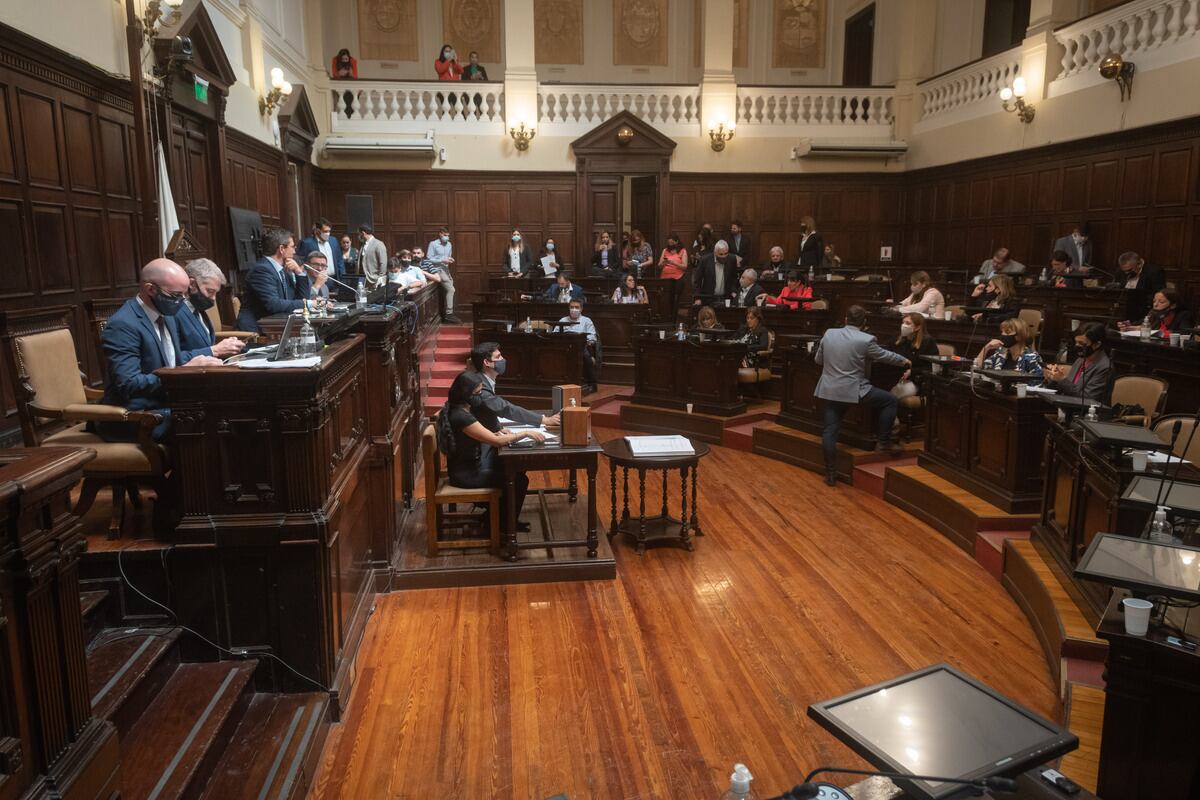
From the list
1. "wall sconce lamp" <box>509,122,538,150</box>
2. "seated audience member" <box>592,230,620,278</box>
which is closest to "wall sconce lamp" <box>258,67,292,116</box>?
"wall sconce lamp" <box>509,122,538,150</box>

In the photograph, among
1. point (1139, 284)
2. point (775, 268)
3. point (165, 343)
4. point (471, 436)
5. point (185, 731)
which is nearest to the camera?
point (185, 731)

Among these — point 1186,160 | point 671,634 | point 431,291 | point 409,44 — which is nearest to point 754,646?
point 671,634

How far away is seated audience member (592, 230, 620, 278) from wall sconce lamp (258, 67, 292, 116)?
199 inches

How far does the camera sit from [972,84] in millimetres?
12523

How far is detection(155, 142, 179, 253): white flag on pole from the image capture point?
7.03m

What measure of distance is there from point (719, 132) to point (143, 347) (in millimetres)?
12111

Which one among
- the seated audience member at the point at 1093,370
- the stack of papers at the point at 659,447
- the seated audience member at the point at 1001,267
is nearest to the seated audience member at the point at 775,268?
the seated audience member at the point at 1001,267

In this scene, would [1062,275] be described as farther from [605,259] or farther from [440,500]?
[440,500]

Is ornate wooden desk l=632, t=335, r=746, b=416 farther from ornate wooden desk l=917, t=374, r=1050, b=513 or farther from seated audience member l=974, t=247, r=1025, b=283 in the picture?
seated audience member l=974, t=247, r=1025, b=283

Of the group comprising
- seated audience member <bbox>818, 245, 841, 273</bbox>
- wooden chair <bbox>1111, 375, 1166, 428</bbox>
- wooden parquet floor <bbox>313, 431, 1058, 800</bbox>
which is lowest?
wooden parquet floor <bbox>313, 431, 1058, 800</bbox>

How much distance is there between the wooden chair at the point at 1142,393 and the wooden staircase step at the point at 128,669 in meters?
5.56

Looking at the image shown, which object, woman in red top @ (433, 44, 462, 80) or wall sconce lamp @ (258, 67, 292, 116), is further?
woman in red top @ (433, 44, 462, 80)

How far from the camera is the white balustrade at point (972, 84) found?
1166cm

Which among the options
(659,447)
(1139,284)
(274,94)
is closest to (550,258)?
(274,94)
